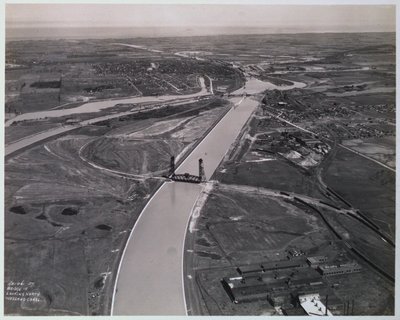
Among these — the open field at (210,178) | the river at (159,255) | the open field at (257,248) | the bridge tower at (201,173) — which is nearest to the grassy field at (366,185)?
the open field at (210,178)

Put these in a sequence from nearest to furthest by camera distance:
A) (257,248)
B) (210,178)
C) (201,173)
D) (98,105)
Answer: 1. (257,248)
2. (201,173)
3. (210,178)
4. (98,105)

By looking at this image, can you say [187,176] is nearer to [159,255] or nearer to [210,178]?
[210,178]

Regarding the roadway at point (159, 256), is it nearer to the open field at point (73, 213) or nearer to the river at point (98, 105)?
the open field at point (73, 213)

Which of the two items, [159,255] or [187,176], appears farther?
[187,176]

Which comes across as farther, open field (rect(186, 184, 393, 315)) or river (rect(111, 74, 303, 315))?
open field (rect(186, 184, 393, 315))

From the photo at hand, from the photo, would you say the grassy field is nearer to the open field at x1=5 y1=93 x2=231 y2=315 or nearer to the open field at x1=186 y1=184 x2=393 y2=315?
the open field at x1=186 y1=184 x2=393 y2=315

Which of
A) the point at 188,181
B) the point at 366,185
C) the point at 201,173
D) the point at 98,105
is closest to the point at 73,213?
the point at 188,181

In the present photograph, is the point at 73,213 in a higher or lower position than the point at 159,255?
higher

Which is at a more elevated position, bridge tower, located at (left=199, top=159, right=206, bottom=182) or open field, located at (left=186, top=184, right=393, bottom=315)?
bridge tower, located at (left=199, top=159, right=206, bottom=182)

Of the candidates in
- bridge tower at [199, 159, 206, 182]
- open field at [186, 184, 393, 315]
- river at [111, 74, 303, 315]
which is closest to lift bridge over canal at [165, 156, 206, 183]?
bridge tower at [199, 159, 206, 182]
